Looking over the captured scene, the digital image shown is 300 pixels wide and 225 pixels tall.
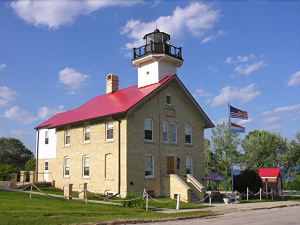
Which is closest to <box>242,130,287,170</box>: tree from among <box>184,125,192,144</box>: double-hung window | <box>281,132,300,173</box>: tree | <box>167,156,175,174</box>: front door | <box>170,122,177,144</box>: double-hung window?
<box>281,132,300,173</box>: tree

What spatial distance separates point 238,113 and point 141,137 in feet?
26.9

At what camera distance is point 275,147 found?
66500 mm

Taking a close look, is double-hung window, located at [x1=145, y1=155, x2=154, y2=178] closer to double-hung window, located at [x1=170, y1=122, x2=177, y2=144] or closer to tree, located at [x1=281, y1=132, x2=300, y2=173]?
double-hung window, located at [x1=170, y1=122, x2=177, y2=144]

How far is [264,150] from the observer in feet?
213

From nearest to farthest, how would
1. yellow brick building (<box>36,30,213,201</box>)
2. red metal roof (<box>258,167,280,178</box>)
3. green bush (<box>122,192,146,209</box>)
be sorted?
green bush (<box>122,192,146,209</box>) < yellow brick building (<box>36,30,213,201</box>) < red metal roof (<box>258,167,280,178</box>)

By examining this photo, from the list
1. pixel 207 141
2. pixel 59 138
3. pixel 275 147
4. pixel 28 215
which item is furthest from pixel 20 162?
pixel 28 215

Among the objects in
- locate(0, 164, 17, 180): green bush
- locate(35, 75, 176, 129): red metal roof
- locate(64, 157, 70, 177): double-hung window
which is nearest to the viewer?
locate(35, 75, 176, 129): red metal roof

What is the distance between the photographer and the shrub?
3406 centimetres

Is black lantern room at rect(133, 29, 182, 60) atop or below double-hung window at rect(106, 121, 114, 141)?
atop

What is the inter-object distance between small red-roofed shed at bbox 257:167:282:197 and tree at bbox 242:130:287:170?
19382 mm

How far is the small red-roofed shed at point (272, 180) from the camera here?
133 ft

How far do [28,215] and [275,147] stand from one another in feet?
189

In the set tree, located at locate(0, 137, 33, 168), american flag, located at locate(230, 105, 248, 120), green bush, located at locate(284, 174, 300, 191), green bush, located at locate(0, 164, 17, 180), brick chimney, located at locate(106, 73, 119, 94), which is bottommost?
green bush, located at locate(284, 174, 300, 191)

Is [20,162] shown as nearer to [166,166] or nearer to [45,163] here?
[45,163]
